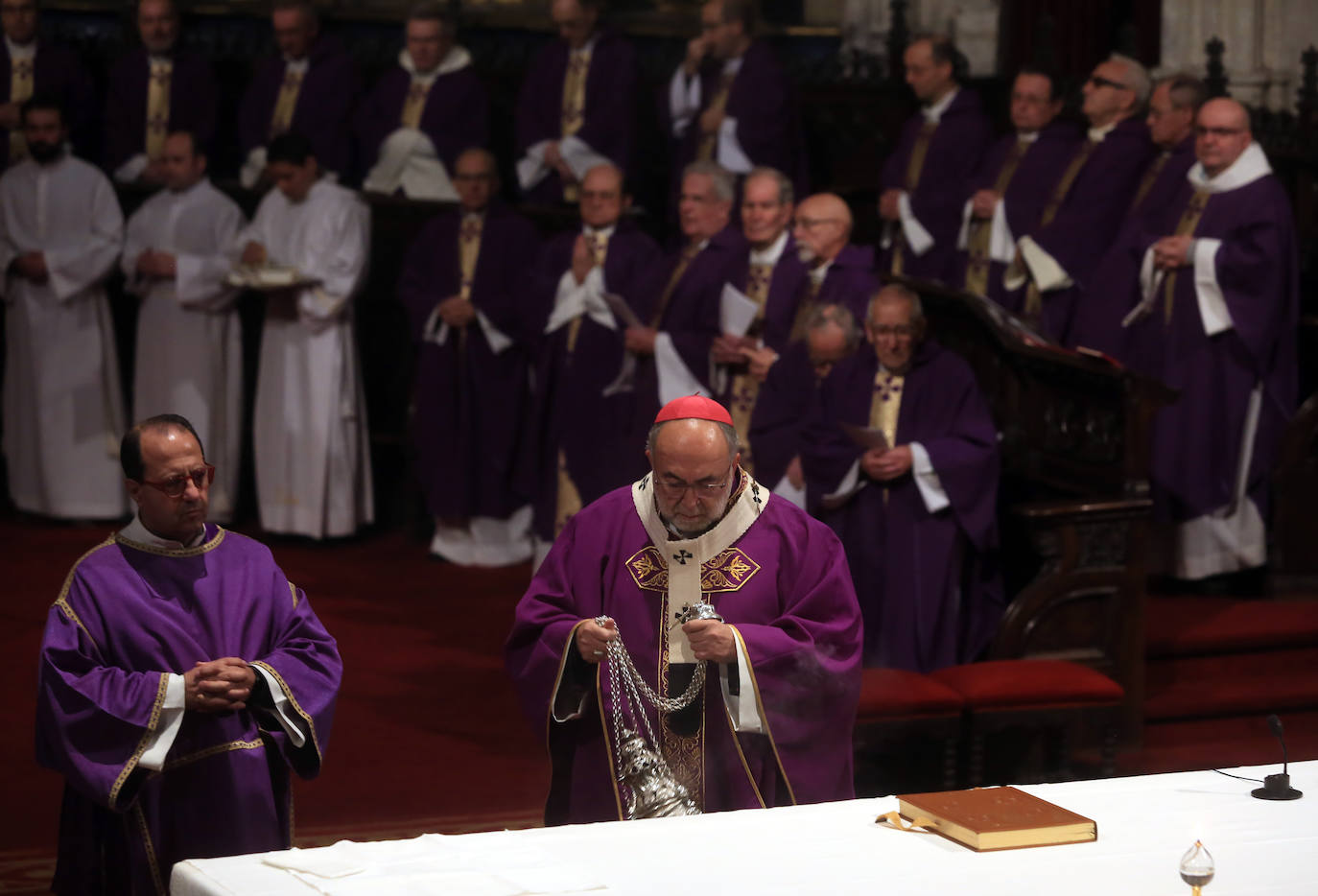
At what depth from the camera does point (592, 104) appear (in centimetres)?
968

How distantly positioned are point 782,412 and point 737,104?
307cm

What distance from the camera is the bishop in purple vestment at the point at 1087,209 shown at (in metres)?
8.09

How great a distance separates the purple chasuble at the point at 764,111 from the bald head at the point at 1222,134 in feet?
8.22

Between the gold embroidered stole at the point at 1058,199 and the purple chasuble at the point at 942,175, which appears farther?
the purple chasuble at the point at 942,175

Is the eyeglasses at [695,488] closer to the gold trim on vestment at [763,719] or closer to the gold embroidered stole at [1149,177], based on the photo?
the gold trim on vestment at [763,719]

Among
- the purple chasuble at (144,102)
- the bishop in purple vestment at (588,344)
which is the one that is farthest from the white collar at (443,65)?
the bishop in purple vestment at (588,344)

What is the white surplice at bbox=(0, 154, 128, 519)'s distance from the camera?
9562mm

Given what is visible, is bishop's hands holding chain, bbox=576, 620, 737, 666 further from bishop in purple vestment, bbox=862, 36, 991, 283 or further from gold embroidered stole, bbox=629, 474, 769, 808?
bishop in purple vestment, bbox=862, 36, 991, 283

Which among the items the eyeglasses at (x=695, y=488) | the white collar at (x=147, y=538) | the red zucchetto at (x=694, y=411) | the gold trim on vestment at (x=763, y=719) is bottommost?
the gold trim on vestment at (x=763, y=719)

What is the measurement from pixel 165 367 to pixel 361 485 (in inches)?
45.2

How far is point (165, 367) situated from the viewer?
9.51 meters

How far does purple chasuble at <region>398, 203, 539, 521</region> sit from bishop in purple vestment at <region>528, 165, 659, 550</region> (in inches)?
11.4

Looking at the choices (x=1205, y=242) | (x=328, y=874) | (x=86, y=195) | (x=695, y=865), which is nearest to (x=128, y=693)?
(x=328, y=874)

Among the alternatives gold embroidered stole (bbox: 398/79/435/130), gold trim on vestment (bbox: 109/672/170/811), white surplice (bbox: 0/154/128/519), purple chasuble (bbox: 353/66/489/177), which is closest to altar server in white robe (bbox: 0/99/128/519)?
white surplice (bbox: 0/154/128/519)
